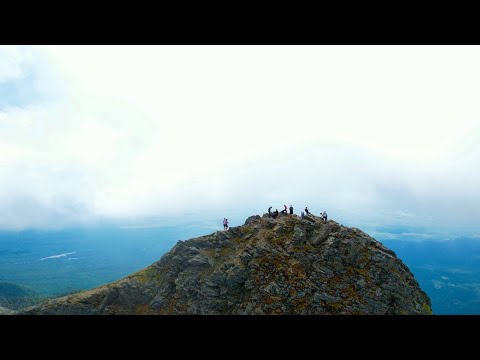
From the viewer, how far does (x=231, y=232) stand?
55500 mm

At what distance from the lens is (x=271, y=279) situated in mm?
45125

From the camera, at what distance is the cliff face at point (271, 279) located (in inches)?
1693

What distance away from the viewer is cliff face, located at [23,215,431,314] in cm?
4300
